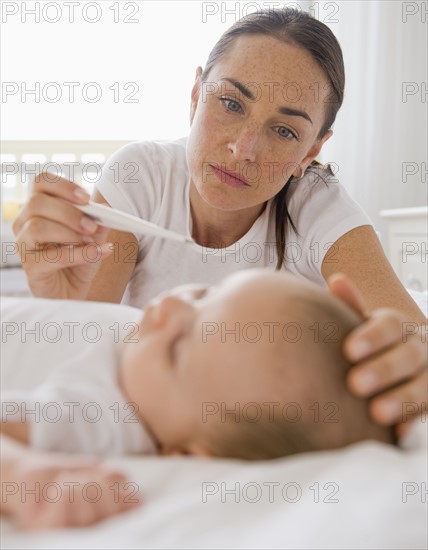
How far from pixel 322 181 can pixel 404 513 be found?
42.6 inches

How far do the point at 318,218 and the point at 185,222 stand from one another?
0.28m

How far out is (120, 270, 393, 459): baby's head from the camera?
56 centimetres

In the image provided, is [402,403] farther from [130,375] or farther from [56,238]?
[56,238]

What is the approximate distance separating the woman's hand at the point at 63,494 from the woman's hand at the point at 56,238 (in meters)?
0.50

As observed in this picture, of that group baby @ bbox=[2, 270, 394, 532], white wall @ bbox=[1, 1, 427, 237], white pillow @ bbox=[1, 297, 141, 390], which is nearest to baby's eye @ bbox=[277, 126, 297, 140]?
white pillow @ bbox=[1, 297, 141, 390]

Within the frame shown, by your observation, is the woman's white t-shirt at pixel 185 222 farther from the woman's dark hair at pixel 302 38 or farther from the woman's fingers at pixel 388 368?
the woman's fingers at pixel 388 368

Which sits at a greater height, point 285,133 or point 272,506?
point 285,133

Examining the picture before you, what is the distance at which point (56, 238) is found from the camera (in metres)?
1.00

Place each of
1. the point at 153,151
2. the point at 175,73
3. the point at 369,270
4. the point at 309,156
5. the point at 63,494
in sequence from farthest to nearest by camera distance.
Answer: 1. the point at 175,73
2. the point at 153,151
3. the point at 309,156
4. the point at 369,270
5. the point at 63,494

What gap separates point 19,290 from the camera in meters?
2.61

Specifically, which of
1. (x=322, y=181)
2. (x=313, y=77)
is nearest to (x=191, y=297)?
(x=313, y=77)

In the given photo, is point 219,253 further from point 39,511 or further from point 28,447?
point 39,511

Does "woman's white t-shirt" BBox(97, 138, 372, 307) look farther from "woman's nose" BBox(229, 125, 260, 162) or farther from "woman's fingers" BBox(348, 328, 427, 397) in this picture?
"woman's fingers" BBox(348, 328, 427, 397)

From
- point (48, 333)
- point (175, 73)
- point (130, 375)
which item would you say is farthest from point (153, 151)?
point (175, 73)
